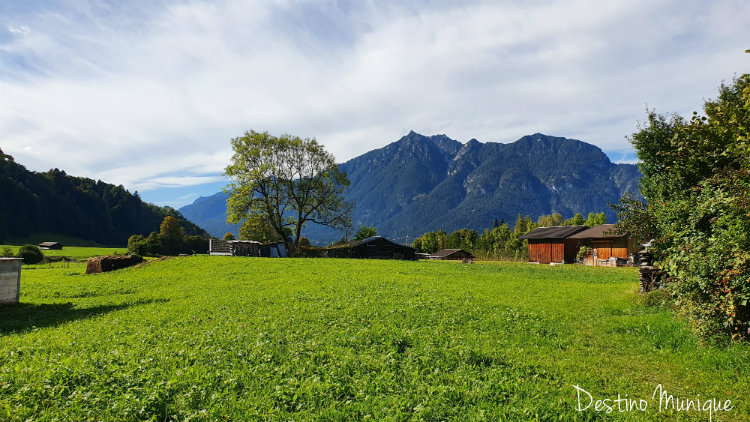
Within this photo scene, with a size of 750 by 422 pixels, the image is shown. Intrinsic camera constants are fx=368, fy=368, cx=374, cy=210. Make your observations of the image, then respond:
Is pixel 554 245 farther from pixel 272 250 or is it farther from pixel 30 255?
pixel 30 255

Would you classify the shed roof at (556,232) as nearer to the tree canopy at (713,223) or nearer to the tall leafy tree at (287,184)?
the tall leafy tree at (287,184)

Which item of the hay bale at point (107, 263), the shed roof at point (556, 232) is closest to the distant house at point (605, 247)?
the shed roof at point (556, 232)

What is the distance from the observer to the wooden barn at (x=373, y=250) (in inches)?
2175

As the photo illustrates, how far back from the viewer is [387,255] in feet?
206

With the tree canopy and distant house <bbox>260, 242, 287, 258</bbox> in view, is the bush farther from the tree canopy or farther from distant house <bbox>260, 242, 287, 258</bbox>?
the tree canopy

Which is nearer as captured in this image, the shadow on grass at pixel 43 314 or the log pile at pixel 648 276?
the shadow on grass at pixel 43 314

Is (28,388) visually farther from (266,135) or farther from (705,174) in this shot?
(266,135)

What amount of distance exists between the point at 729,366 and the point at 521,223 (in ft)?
385

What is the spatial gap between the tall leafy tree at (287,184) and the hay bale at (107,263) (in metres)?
17.2

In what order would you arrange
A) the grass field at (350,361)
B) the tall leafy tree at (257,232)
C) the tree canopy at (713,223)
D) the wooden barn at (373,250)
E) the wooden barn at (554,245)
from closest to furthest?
the grass field at (350,361) → the tree canopy at (713,223) → the wooden barn at (554,245) → the wooden barn at (373,250) → the tall leafy tree at (257,232)

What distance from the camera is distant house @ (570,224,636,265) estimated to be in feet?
146

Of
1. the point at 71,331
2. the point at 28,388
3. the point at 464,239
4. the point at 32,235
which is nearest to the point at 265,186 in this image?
the point at 71,331

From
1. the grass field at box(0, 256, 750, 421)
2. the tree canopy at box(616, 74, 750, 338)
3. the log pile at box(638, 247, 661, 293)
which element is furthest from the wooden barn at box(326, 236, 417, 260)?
the tree canopy at box(616, 74, 750, 338)

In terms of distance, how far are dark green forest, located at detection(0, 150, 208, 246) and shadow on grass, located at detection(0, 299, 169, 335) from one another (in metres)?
145
